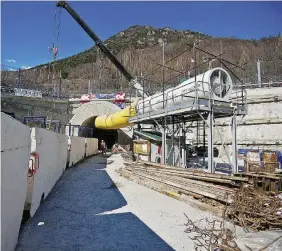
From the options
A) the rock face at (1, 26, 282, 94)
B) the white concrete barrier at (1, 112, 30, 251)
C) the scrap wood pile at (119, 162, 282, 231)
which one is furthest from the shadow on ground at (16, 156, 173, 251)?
the rock face at (1, 26, 282, 94)

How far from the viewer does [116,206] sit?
831cm

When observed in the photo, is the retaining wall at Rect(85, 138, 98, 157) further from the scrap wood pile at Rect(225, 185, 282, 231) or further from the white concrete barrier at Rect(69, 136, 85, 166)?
the scrap wood pile at Rect(225, 185, 282, 231)

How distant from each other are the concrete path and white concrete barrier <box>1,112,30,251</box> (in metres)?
1.01

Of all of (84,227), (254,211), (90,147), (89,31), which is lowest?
(84,227)

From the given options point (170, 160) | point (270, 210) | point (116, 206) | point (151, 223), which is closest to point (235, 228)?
point (270, 210)

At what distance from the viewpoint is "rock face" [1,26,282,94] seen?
1567 inches

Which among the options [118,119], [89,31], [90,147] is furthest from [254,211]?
[89,31]

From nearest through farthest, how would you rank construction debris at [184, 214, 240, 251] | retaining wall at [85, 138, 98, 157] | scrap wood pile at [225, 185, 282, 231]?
construction debris at [184, 214, 240, 251], scrap wood pile at [225, 185, 282, 231], retaining wall at [85, 138, 98, 157]

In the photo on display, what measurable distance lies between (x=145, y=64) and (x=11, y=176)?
68.0 metres

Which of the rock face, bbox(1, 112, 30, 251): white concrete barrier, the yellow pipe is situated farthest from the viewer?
the rock face

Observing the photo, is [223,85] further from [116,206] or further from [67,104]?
[67,104]

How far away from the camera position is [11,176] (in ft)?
13.3

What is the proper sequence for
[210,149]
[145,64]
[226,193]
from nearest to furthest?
[226,193] → [210,149] → [145,64]

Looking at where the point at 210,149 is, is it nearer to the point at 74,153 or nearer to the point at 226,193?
the point at 226,193
